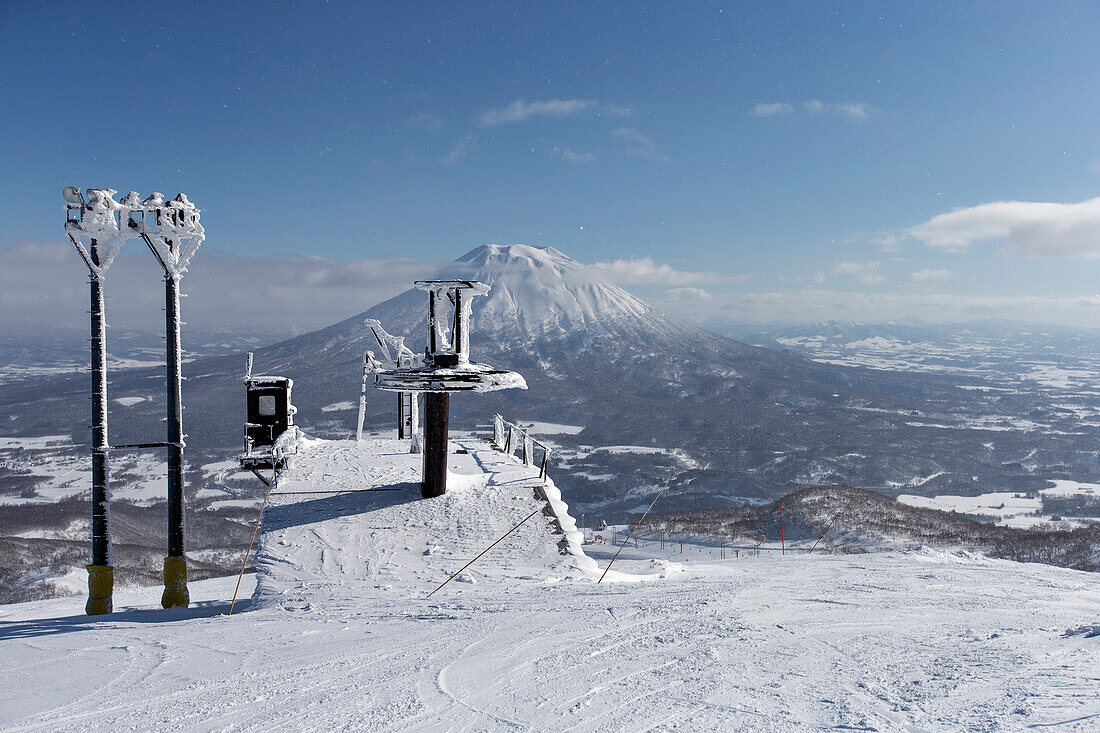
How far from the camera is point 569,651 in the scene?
20.8ft

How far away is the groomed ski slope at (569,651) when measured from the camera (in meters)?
4.77

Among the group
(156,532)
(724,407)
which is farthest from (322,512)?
(724,407)

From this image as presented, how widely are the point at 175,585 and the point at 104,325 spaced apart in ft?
17.5

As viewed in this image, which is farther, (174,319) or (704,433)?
(704,433)

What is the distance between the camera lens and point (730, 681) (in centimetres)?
528

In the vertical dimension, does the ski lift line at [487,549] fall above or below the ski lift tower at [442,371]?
below

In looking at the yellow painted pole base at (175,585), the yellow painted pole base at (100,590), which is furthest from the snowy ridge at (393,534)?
the yellow painted pole base at (100,590)

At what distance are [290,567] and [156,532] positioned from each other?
7153cm

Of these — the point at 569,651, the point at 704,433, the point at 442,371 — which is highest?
the point at 442,371

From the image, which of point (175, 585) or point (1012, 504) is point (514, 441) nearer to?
point (175, 585)

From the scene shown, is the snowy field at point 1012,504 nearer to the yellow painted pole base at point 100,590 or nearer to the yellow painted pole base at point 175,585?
the yellow painted pole base at point 175,585

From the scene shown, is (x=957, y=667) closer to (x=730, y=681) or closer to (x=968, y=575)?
(x=730, y=681)

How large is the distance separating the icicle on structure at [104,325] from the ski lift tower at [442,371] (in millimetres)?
4292

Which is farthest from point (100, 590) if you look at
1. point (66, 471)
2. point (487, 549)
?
point (66, 471)
